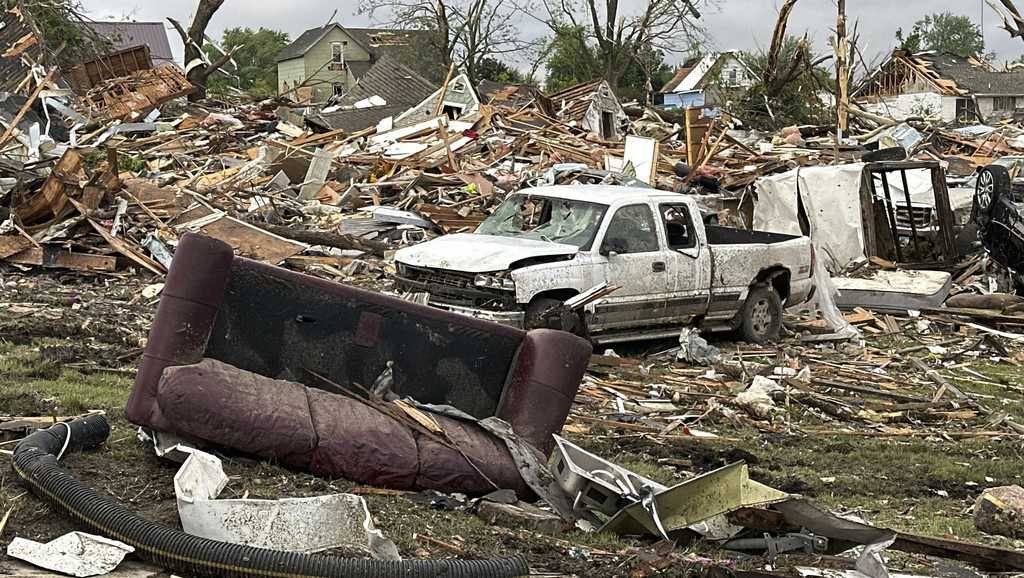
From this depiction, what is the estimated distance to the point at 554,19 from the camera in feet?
209

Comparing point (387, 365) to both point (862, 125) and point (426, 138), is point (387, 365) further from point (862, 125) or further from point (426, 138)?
point (862, 125)

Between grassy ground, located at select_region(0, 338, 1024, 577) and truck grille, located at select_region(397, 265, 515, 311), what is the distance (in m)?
2.46

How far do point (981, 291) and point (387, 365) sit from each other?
13224 millimetres

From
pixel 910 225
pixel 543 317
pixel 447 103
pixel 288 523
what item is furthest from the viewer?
pixel 447 103

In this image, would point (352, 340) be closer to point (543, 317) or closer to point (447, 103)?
point (543, 317)

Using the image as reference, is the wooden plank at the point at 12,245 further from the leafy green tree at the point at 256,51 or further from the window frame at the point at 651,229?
the leafy green tree at the point at 256,51

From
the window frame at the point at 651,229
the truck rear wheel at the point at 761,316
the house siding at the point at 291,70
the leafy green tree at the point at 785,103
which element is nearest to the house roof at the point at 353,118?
the leafy green tree at the point at 785,103

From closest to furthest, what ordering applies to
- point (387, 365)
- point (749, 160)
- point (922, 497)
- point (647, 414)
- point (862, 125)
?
1. point (387, 365)
2. point (922, 497)
3. point (647, 414)
4. point (749, 160)
5. point (862, 125)

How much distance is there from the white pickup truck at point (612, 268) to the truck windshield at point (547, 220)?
0.01 meters

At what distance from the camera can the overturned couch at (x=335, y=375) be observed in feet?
20.7

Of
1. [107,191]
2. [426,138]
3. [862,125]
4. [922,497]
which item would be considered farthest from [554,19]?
[922,497]

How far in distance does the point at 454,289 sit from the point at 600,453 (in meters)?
3.46

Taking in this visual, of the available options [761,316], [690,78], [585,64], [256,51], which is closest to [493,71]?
[585,64]

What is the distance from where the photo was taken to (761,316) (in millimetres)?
14062
